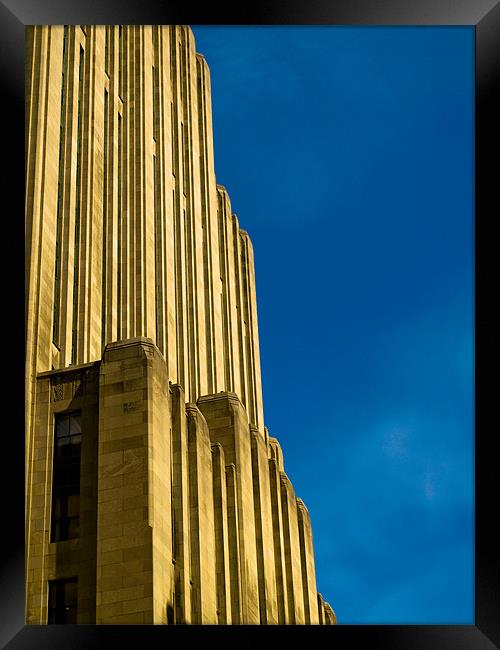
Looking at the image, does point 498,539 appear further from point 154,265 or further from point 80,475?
point 154,265

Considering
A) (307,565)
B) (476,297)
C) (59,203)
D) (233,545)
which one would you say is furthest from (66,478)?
(307,565)

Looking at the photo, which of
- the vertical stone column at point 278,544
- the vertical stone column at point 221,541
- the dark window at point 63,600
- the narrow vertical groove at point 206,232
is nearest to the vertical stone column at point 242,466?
the vertical stone column at point 221,541

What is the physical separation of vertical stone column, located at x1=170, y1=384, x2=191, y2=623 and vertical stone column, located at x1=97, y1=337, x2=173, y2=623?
2.30 meters

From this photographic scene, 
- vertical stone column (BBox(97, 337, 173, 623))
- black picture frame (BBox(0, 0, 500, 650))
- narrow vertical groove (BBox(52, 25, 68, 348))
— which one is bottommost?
black picture frame (BBox(0, 0, 500, 650))

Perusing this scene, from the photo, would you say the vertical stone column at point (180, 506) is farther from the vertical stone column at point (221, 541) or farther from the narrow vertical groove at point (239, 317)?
the narrow vertical groove at point (239, 317)

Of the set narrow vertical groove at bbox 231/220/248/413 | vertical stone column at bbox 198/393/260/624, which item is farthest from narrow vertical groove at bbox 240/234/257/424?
vertical stone column at bbox 198/393/260/624

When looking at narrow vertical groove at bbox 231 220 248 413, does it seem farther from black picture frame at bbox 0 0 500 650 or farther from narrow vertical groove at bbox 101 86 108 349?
black picture frame at bbox 0 0 500 650

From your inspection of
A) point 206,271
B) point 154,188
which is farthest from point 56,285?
Result: point 206,271

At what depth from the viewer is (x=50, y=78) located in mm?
41719

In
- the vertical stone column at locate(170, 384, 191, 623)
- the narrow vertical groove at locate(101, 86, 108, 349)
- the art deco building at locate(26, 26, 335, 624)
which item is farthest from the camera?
the narrow vertical groove at locate(101, 86, 108, 349)

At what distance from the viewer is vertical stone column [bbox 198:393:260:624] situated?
41938 mm

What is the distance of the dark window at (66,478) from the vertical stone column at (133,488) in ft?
4.52

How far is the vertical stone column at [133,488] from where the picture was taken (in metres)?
30.5
